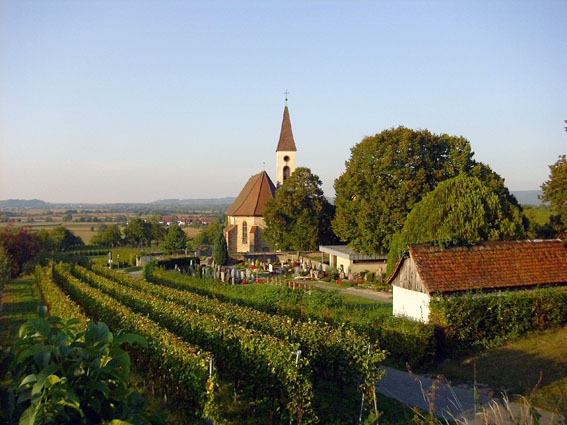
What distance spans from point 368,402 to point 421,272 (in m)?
7.29

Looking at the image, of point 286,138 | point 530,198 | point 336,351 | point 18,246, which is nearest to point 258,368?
point 336,351

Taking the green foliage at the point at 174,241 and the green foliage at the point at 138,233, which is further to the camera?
the green foliage at the point at 138,233

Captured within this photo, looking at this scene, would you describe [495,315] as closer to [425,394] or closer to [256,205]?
[425,394]

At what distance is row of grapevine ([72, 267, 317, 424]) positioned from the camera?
29.8ft

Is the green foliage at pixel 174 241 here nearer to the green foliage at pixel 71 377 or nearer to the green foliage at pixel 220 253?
the green foliage at pixel 220 253

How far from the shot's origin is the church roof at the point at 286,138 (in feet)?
204

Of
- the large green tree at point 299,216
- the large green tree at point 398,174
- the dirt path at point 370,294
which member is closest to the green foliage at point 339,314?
the dirt path at point 370,294

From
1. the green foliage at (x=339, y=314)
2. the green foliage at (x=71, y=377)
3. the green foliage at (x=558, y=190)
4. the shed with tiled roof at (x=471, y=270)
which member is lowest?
the green foliage at (x=339, y=314)

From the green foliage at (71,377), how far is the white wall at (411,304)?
47.0 ft

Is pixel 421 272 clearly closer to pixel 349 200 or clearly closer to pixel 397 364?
pixel 397 364

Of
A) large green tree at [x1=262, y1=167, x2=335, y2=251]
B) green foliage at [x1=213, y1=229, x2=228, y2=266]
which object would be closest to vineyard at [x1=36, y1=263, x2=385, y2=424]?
large green tree at [x1=262, y1=167, x2=335, y2=251]

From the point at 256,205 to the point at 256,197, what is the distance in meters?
1.32

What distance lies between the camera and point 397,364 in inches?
571

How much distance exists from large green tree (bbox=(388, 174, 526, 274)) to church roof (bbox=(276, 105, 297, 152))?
36929 mm
